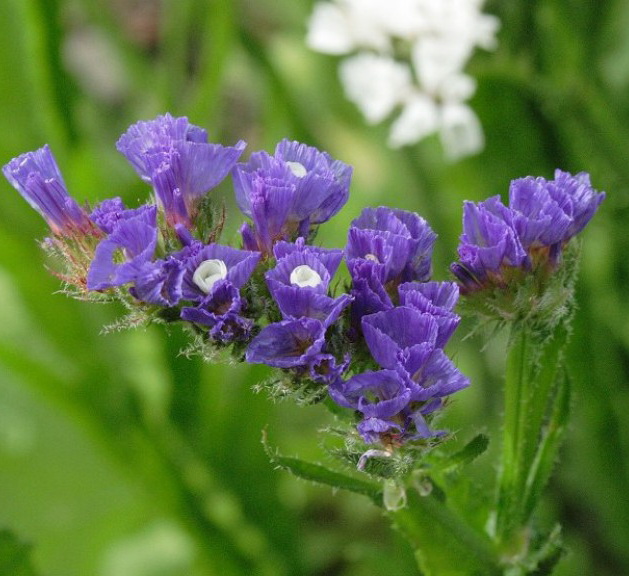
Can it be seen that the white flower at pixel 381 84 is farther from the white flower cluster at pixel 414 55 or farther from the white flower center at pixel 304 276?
the white flower center at pixel 304 276

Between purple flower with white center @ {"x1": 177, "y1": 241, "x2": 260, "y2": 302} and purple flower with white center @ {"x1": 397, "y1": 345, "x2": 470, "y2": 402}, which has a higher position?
purple flower with white center @ {"x1": 177, "y1": 241, "x2": 260, "y2": 302}

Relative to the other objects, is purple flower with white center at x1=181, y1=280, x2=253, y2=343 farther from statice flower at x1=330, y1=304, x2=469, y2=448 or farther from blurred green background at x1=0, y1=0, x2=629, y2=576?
blurred green background at x1=0, y1=0, x2=629, y2=576

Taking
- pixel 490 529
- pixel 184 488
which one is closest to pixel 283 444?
pixel 184 488

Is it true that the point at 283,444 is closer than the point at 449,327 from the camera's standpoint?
No

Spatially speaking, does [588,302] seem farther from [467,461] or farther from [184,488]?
[467,461]

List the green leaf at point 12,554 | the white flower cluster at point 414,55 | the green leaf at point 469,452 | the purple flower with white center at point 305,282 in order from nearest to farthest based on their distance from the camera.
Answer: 1. the purple flower with white center at point 305,282
2. the green leaf at point 469,452
3. the green leaf at point 12,554
4. the white flower cluster at point 414,55

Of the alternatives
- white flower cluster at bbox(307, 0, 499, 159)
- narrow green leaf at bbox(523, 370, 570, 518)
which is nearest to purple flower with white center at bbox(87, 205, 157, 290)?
narrow green leaf at bbox(523, 370, 570, 518)

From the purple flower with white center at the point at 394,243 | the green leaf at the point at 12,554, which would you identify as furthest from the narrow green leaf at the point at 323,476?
the green leaf at the point at 12,554
